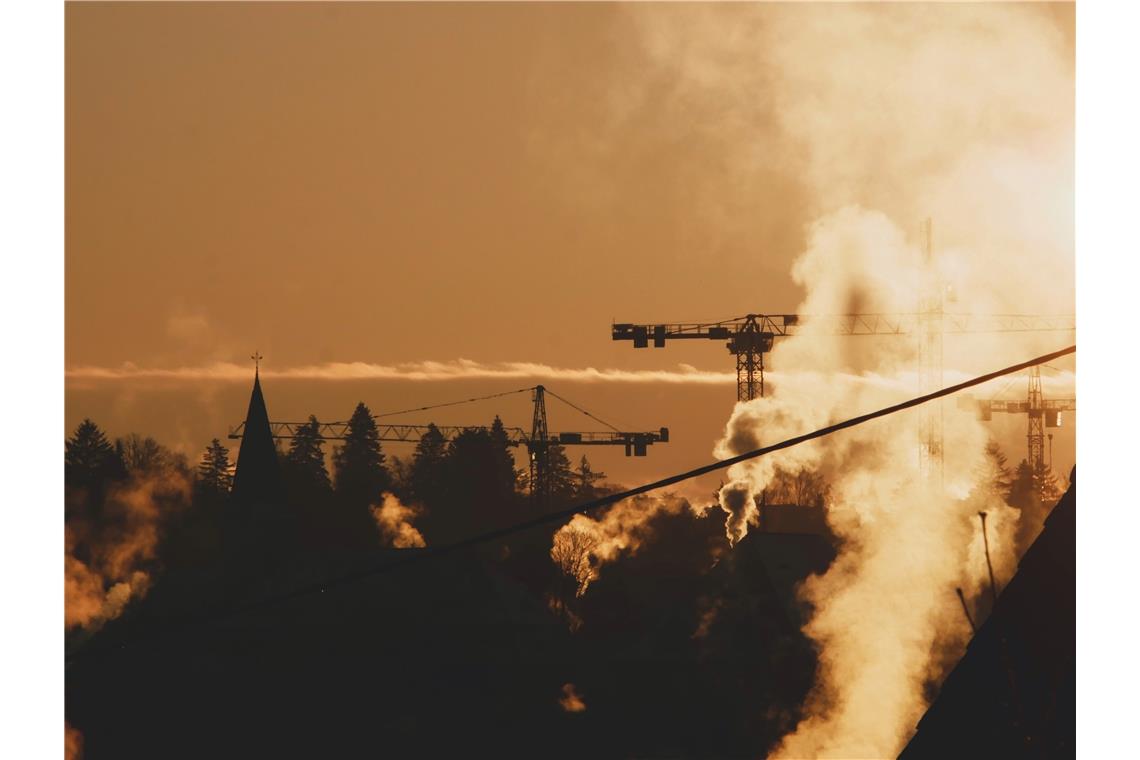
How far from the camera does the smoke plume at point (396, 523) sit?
5979 inches

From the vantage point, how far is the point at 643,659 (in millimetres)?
87750

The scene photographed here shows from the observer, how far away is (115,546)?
131000 mm

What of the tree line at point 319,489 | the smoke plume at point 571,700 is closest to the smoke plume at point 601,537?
the tree line at point 319,489

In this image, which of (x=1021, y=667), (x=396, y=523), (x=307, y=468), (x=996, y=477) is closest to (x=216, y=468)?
(x=307, y=468)

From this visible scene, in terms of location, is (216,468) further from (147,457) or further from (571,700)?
(571,700)

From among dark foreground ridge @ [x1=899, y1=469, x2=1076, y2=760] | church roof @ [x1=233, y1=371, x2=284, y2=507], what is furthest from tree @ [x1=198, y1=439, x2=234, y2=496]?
dark foreground ridge @ [x1=899, y1=469, x2=1076, y2=760]

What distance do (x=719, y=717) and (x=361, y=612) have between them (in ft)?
61.3

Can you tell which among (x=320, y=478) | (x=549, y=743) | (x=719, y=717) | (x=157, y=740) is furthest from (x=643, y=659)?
(x=320, y=478)

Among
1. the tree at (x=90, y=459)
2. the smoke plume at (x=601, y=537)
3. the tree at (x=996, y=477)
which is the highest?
the tree at (x=90, y=459)

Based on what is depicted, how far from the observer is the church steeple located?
136 meters

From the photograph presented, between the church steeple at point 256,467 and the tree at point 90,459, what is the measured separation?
14550mm

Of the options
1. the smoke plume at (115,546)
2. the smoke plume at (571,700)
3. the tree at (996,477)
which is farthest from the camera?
the tree at (996,477)

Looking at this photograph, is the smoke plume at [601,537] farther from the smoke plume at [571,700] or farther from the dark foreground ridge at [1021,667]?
the dark foreground ridge at [1021,667]

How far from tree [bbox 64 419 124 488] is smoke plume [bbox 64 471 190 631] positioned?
2.26 meters
